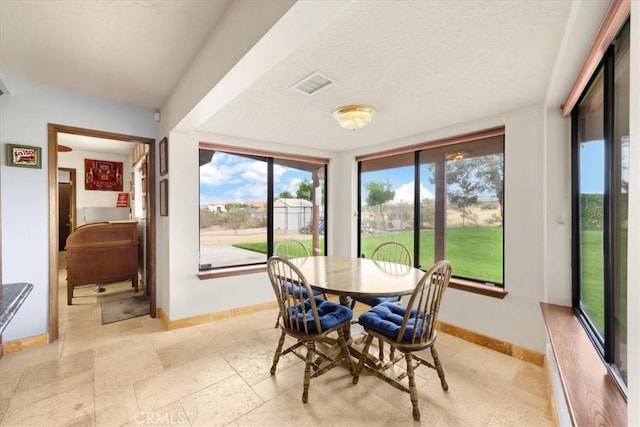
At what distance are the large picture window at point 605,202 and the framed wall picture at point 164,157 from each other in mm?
3516

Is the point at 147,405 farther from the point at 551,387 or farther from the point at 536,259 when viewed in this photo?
the point at 536,259

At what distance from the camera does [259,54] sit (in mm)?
1389

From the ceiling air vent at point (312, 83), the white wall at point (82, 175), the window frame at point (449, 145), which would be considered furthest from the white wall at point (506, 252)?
the white wall at point (82, 175)

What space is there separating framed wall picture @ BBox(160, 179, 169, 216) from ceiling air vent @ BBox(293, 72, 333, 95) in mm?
1897

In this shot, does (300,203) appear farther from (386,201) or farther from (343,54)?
(343,54)

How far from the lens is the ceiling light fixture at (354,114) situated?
234 centimetres

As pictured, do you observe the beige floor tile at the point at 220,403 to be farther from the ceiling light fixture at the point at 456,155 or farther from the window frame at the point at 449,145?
the ceiling light fixture at the point at 456,155

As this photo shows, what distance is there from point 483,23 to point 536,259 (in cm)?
200

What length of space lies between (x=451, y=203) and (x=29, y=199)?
4.23 metres

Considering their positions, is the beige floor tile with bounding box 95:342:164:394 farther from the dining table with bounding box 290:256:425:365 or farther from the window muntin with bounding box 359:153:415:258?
the window muntin with bounding box 359:153:415:258

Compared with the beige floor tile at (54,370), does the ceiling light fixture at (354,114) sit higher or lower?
higher

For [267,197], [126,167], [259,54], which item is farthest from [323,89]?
[126,167]

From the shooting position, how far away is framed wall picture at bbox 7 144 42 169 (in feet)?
8.10

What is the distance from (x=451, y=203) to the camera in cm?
315
